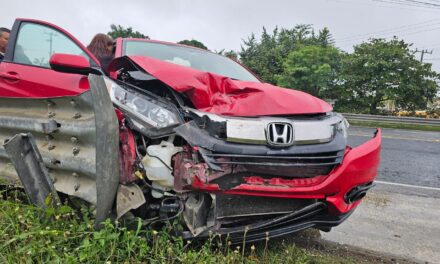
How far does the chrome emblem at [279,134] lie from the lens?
2.07 m

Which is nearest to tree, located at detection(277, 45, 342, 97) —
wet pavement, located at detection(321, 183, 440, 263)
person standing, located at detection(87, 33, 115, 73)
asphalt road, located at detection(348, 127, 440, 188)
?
asphalt road, located at detection(348, 127, 440, 188)

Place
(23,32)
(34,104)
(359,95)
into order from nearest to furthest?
(34,104) → (23,32) → (359,95)

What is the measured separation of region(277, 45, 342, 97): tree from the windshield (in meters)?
22.2

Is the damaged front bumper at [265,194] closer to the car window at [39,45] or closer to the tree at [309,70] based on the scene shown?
the car window at [39,45]

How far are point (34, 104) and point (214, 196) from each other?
1511mm

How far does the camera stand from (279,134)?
2082 millimetres

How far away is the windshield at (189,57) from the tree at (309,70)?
22.2 m

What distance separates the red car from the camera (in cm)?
204

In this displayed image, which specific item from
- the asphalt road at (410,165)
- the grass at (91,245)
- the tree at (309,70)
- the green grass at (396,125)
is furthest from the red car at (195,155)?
the tree at (309,70)

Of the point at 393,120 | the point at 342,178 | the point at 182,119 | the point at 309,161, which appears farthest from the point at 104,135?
the point at 393,120

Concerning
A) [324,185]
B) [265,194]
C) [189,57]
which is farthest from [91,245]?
[189,57]

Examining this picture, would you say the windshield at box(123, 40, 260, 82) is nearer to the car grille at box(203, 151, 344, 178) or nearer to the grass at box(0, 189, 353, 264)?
the car grille at box(203, 151, 344, 178)

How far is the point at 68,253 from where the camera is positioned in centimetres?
204

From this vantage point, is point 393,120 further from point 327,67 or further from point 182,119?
point 182,119
